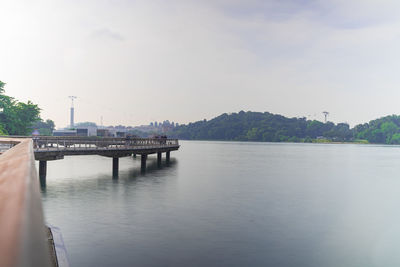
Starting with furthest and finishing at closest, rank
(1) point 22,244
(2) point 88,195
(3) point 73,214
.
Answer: (2) point 88,195 < (3) point 73,214 < (1) point 22,244

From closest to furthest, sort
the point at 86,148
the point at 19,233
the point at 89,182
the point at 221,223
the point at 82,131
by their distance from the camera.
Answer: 1. the point at 19,233
2. the point at 221,223
3. the point at 86,148
4. the point at 89,182
5. the point at 82,131

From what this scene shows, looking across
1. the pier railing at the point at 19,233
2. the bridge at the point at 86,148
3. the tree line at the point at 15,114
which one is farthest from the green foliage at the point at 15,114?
the pier railing at the point at 19,233

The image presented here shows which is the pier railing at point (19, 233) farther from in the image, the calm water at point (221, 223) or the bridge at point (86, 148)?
the bridge at point (86, 148)

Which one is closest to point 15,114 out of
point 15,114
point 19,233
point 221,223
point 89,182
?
point 15,114

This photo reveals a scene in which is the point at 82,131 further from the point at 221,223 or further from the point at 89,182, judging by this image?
the point at 221,223

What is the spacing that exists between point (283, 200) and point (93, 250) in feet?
67.4

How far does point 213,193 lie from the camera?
117 ft

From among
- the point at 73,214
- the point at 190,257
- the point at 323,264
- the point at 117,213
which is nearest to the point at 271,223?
the point at 323,264

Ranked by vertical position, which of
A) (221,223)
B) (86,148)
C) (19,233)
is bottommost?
(221,223)

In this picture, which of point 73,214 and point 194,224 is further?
point 73,214

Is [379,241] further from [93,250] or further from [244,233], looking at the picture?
[93,250]

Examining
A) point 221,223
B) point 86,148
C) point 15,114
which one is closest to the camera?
point 221,223

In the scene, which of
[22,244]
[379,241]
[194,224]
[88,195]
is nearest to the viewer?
[22,244]

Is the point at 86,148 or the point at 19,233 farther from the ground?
the point at 19,233
